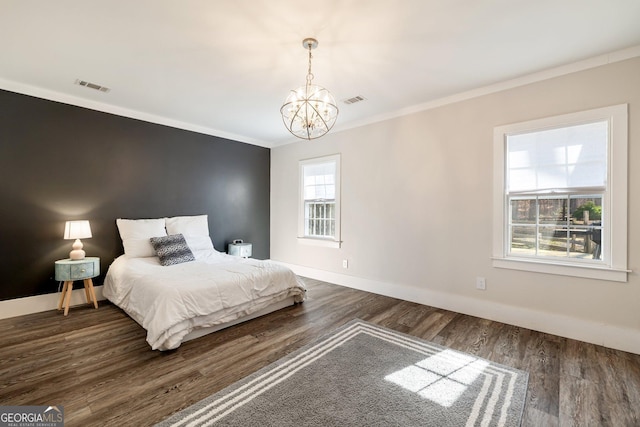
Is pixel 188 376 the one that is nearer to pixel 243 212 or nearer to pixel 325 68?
pixel 325 68

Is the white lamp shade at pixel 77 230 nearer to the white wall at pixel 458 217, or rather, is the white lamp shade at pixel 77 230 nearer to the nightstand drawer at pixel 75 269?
the nightstand drawer at pixel 75 269

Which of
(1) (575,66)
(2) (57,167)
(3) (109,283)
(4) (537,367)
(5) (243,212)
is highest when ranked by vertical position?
(1) (575,66)

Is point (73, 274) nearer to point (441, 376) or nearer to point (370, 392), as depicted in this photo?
point (370, 392)

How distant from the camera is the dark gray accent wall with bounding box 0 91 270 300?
3195 mm

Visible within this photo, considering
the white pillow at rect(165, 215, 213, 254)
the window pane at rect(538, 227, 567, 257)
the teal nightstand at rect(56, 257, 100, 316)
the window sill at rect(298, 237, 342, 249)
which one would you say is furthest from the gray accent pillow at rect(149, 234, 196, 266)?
the window pane at rect(538, 227, 567, 257)

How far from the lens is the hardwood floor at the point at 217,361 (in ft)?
5.85

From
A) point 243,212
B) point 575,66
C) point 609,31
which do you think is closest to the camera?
point 609,31

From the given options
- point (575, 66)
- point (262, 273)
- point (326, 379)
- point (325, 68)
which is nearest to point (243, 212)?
point (262, 273)

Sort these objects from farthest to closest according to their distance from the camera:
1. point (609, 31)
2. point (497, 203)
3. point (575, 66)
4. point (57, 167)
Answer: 1. point (57, 167)
2. point (497, 203)
3. point (575, 66)
4. point (609, 31)

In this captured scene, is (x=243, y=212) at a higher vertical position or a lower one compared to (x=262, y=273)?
higher

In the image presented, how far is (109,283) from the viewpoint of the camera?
3.55 meters

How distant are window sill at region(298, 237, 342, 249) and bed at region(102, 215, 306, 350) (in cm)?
129

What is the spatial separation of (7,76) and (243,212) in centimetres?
334

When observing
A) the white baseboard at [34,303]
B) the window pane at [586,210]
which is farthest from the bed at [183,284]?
the window pane at [586,210]
